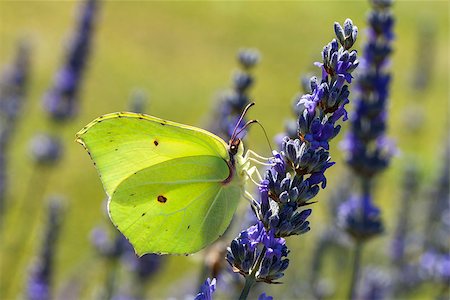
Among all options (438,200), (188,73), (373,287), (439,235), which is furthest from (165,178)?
(188,73)

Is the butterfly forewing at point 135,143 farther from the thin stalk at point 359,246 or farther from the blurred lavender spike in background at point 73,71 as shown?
the blurred lavender spike in background at point 73,71

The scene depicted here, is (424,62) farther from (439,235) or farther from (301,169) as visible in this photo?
(301,169)

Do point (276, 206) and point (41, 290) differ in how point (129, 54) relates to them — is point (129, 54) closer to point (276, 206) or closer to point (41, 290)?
point (41, 290)

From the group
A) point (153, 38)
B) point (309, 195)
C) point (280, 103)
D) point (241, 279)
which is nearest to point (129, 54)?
point (153, 38)

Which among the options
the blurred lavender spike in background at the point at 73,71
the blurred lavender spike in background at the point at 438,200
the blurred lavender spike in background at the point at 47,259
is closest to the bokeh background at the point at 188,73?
the blurred lavender spike in background at the point at 438,200

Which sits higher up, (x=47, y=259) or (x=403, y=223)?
(x=47, y=259)

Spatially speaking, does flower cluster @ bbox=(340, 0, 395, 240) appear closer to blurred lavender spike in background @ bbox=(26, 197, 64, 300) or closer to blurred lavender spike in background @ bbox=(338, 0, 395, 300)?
blurred lavender spike in background @ bbox=(338, 0, 395, 300)
